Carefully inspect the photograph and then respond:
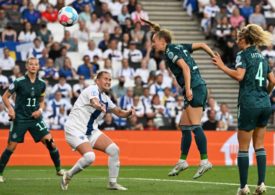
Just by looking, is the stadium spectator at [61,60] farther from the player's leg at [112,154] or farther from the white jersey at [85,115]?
the player's leg at [112,154]

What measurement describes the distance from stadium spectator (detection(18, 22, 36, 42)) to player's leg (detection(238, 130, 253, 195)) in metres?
16.2

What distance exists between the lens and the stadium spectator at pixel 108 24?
30562 mm

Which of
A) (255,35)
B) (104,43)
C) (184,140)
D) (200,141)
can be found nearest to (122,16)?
(104,43)

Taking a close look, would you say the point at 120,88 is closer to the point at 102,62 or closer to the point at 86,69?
the point at 86,69

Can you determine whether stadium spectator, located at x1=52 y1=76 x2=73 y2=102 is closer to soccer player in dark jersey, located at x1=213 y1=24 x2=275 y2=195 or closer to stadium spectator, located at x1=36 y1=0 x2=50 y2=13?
stadium spectator, located at x1=36 y1=0 x2=50 y2=13

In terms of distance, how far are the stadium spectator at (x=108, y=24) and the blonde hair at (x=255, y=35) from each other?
1694 cm

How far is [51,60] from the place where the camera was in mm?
28156

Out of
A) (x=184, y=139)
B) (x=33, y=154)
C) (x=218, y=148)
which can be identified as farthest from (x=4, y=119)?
(x=184, y=139)

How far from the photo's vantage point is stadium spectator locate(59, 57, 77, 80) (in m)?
28.3

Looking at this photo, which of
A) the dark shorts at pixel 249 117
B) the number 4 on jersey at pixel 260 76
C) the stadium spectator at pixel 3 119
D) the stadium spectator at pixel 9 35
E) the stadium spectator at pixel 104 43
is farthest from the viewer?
the stadium spectator at pixel 104 43

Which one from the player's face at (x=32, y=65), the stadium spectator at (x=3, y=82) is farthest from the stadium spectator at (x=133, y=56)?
the player's face at (x=32, y=65)

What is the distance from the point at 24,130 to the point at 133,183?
2.59m

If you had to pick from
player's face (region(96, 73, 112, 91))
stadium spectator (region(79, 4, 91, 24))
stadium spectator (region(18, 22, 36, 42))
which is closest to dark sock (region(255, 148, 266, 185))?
player's face (region(96, 73, 112, 91))

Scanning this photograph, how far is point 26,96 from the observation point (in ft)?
59.1
